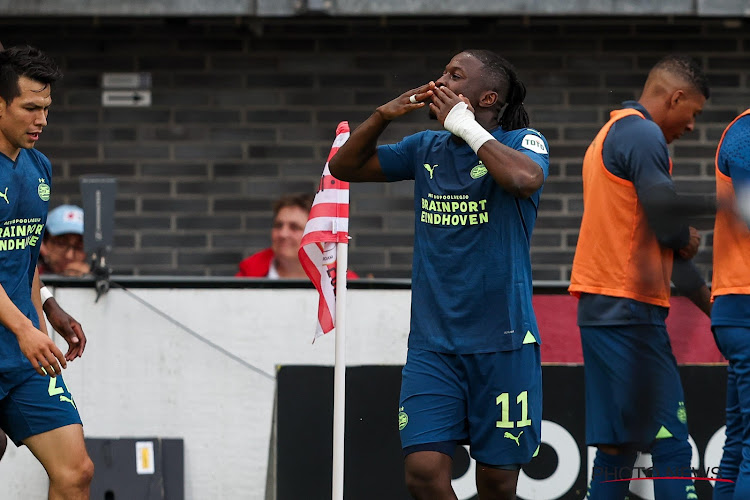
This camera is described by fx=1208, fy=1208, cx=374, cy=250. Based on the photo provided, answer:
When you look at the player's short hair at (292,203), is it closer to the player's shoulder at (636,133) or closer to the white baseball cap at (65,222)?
the white baseball cap at (65,222)

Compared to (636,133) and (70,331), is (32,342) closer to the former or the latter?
(70,331)

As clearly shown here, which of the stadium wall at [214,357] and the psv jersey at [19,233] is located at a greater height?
the psv jersey at [19,233]

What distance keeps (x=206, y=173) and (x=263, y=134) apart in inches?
20.5

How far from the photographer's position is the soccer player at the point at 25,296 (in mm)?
4781

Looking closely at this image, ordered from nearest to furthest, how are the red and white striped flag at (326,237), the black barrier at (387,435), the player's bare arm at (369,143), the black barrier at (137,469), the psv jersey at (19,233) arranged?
the player's bare arm at (369,143)
the psv jersey at (19,233)
the red and white striped flag at (326,237)
the black barrier at (387,435)
the black barrier at (137,469)

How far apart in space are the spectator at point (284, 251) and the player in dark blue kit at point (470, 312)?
9.92 ft

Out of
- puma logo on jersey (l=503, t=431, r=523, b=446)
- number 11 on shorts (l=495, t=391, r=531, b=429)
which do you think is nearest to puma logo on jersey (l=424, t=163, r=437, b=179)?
number 11 on shorts (l=495, t=391, r=531, b=429)

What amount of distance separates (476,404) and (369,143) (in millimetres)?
1130

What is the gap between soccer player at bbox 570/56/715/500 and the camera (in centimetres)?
525

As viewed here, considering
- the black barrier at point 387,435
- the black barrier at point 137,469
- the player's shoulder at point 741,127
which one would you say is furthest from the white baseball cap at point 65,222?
the player's shoulder at point 741,127

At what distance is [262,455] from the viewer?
6.53 m

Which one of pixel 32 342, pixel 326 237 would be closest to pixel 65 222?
pixel 326 237

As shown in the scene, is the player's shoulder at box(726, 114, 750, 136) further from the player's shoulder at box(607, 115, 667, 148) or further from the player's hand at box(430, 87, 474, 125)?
the player's hand at box(430, 87, 474, 125)

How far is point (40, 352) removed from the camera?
444 centimetres
